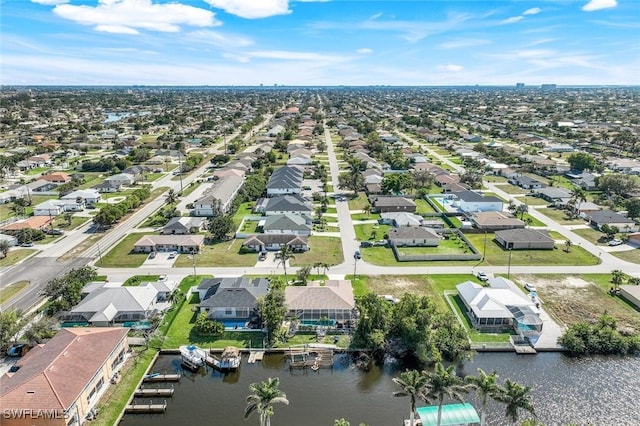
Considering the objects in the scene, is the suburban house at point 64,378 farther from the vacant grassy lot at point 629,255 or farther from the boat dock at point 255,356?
the vacant grassy lot at point 629,255

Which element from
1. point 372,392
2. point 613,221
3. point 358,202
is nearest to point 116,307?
point 372,392

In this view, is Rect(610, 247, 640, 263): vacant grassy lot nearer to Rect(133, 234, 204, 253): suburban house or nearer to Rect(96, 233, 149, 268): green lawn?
Rect(133, 234, 204, 253): suburban house

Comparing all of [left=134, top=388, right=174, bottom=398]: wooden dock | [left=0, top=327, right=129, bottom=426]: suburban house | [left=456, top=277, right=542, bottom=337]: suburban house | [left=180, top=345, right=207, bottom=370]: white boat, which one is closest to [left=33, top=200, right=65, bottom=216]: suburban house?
[left=0, top=327, right=129, bottom=426]: suburban house

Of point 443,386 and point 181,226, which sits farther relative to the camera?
point 181,226

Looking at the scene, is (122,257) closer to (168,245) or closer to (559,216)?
(168,245)

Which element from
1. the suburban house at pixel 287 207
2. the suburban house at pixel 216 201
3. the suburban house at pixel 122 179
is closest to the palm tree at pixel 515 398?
the suburban house at pixel 287 207

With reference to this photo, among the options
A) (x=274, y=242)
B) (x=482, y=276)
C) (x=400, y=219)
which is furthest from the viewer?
(x=400, y=219)
